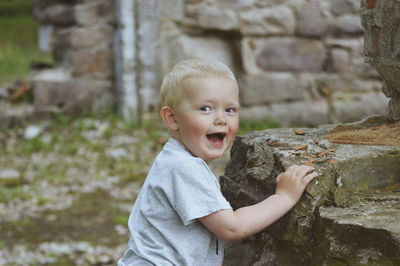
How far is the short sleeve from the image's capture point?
1725 millimetres

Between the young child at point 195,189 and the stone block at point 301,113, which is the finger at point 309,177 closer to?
the young child at point 195,189

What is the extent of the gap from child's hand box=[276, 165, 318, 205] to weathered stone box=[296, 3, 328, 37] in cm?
369

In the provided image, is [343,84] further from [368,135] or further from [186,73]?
[186,73]

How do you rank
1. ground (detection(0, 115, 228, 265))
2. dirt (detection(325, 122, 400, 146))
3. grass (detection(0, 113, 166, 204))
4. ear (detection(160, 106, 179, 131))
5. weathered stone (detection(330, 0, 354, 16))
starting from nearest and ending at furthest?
ear (detection(160, 106, 179, 131)) < dirt (detection(325, 122, 400, 146)) < ground (detection(0, 115, 228, 265)) < grass (detection(0, 113, 166, 204)) < weathered stone (detection(330, 0, 354, 16))

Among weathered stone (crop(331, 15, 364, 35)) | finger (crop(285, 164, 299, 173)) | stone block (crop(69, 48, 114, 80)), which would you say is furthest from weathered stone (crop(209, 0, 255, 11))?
finger (crop(285, 164, 299, 173))

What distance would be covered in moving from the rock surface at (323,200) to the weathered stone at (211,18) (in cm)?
321

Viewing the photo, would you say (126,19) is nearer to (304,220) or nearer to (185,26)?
(185,26)

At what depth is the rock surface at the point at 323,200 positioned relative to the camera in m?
1.65

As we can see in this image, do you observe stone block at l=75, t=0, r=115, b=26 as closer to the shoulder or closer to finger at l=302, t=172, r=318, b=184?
the shoulder

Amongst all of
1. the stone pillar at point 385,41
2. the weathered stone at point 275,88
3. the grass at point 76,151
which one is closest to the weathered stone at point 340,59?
the weathered stone at point 275,88

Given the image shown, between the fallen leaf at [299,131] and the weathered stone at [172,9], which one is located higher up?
the weathered stone at [172,9]

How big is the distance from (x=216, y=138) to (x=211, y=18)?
349 cm

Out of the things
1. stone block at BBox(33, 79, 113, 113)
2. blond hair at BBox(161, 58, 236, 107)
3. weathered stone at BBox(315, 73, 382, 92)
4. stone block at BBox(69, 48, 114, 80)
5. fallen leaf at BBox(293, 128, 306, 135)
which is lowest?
stone block at BBox(33, 79, 113, 113)

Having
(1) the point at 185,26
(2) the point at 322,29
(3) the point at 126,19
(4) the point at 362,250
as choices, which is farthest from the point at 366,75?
(4) the point at 362,250
